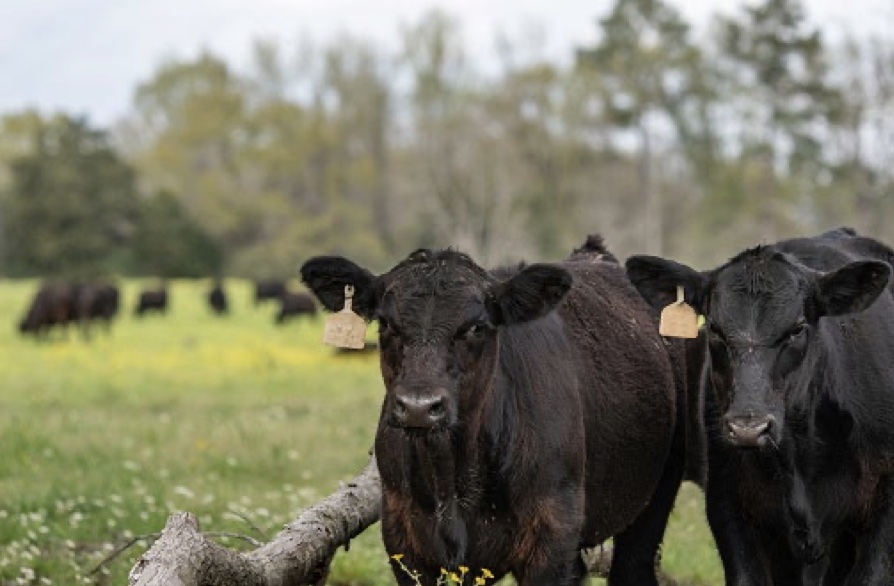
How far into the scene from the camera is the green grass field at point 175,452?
9492mm

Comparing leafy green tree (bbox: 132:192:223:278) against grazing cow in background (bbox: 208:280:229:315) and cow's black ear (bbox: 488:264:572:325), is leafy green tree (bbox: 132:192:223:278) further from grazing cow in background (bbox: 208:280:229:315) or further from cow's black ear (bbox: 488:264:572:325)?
cow's black ear (bbox: 488:264:572:325)

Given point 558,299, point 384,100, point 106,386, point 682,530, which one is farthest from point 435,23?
point 558,299

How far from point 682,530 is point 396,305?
565cm

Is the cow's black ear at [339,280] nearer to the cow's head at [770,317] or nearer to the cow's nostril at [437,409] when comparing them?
the cow's nostril at [437,409]

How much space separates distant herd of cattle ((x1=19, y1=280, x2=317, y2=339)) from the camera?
44469 millimetres

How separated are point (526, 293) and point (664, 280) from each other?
0.98 meters

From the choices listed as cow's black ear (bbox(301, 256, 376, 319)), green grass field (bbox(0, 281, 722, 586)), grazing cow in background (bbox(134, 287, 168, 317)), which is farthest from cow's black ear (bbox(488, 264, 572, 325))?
grazing cow in background (bbox(134, 287, 168, 317))

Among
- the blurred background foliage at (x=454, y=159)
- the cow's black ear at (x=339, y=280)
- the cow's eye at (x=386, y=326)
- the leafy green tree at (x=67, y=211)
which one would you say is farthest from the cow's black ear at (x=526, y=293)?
the leafy green tree at (x=67, y=211)

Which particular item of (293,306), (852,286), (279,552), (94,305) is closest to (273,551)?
(279,552)

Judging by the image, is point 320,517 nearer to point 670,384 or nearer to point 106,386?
point 670,384

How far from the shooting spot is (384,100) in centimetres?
7094

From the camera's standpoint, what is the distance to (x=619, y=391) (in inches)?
296

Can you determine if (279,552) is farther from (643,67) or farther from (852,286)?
(643,67)

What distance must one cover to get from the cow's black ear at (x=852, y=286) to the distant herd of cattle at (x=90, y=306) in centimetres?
3946
